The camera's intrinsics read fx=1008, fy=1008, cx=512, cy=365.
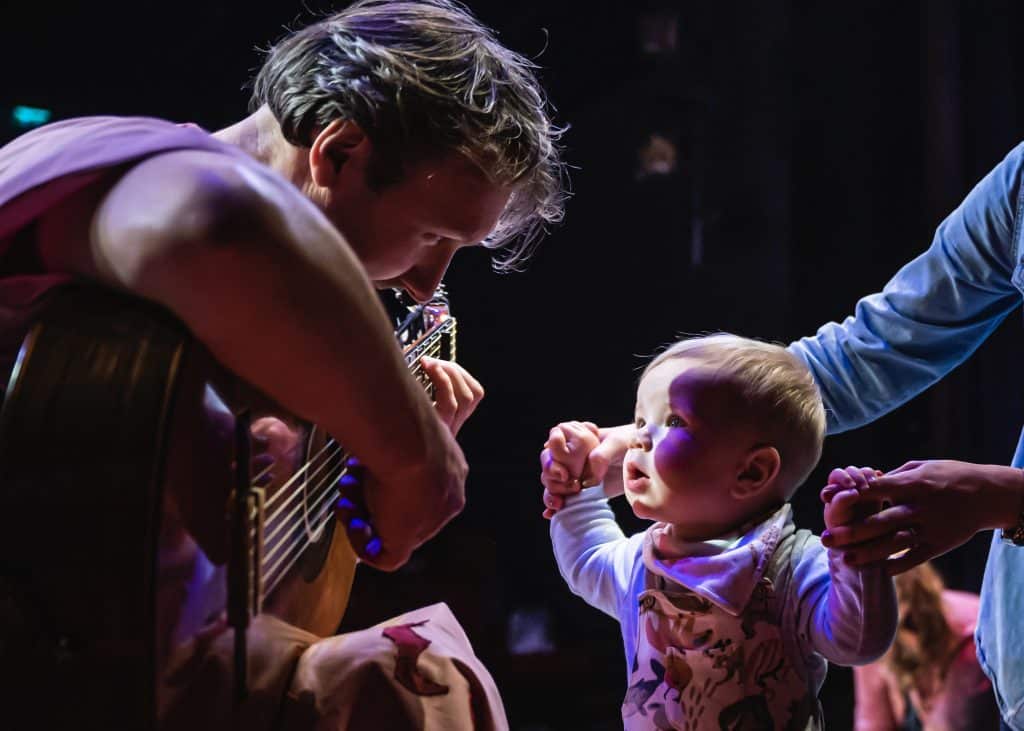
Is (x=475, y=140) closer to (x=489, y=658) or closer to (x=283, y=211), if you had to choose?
(x=283, y=211)

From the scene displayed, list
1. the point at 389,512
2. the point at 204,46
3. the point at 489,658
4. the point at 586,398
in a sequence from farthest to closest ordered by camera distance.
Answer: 1. the point at 586,398
2. the point at 489,658
3. the point at 204,46
4. the point at 389,512

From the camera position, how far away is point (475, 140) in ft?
3.34

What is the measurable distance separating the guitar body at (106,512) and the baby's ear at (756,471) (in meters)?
0.70

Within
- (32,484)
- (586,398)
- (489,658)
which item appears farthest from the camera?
(586,398)

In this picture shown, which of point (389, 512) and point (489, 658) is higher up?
point (389, 512)

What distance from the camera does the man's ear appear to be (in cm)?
96

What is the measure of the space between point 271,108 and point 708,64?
203cm

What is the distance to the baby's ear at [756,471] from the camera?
47.1 inches

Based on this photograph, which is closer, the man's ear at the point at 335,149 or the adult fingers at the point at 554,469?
the man's ear at the point at 335,149

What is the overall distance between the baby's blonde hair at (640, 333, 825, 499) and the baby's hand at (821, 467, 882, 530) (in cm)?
21

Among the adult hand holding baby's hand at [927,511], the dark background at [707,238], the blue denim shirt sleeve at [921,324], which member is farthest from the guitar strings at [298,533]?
the dark background at [707,238]

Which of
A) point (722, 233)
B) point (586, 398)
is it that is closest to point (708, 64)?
point (722, 233)

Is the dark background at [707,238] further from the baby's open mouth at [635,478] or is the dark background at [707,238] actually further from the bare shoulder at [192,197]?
the bare shoulder at [192,197]

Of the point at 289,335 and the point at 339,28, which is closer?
the point at 289,335
